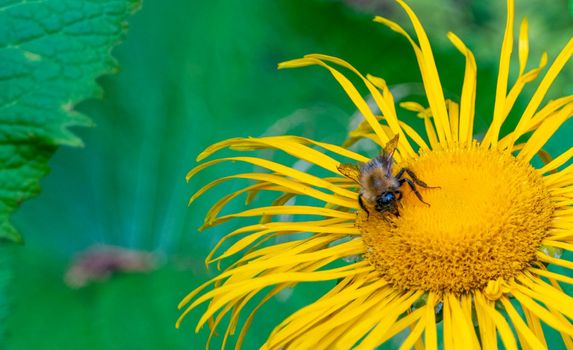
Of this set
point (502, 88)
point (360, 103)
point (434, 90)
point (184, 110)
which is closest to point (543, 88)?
point (502, 88)

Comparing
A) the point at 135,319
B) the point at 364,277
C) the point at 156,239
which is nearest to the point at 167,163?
the point at 156,239

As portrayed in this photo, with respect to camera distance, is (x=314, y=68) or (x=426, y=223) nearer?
(x=426, y=223)

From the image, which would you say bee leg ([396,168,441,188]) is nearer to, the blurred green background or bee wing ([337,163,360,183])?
bee wing ([337,163,360,183])

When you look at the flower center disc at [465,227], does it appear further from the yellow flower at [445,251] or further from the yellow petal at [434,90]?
the yellow petal at [434,90]

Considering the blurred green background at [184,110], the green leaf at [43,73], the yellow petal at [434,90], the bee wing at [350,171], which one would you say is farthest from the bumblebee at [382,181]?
the blurred green background at [184,110]

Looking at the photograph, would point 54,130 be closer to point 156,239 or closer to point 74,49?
point 74,49

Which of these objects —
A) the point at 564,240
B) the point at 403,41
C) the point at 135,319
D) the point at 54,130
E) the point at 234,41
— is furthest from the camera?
the point at 234,41

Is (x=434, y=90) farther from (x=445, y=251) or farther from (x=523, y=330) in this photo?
(x=523, y=330)

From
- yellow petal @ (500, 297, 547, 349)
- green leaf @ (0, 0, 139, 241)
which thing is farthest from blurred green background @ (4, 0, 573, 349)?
yellow petal @ (500, 297, 547, 349)
